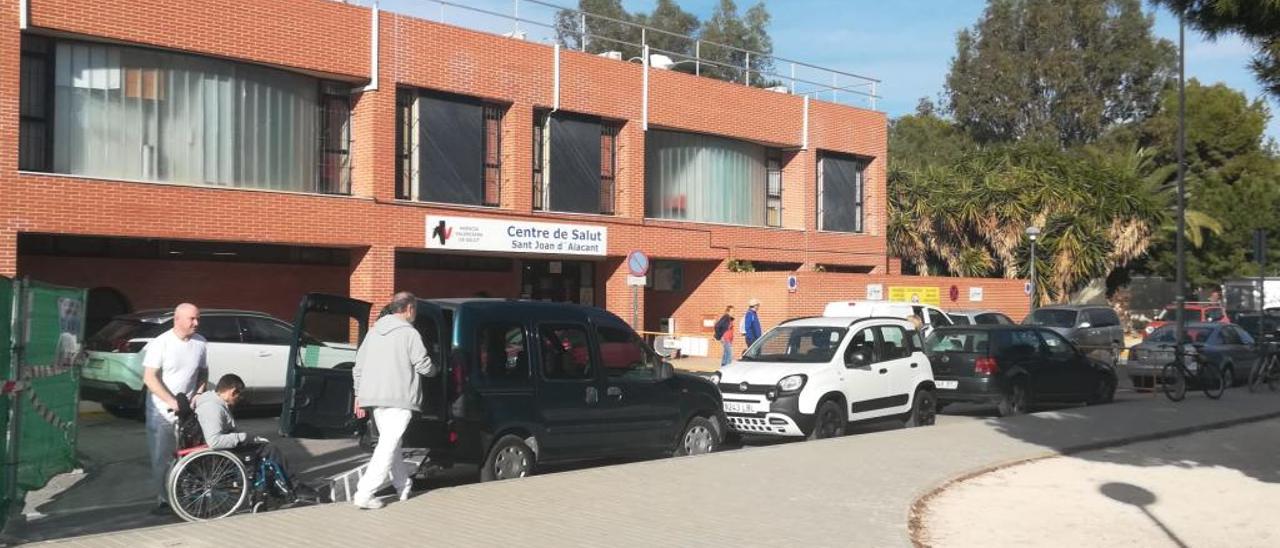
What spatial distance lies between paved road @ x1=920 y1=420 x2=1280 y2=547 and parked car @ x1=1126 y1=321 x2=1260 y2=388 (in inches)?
328

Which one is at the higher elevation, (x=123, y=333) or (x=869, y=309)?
(x=869, y=309)

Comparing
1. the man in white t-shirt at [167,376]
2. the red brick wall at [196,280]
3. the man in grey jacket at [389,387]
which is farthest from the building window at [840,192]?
the man in grey jacket at [389,387]

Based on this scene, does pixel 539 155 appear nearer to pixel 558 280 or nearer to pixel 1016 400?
pixel 558 280

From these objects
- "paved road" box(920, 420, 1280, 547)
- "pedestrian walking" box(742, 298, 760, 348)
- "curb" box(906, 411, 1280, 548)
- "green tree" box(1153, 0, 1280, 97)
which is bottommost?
"paved road" box(920, 420, 1280, 547)

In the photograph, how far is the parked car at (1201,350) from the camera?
21761mm

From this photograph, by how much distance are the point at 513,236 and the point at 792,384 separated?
1174 cm

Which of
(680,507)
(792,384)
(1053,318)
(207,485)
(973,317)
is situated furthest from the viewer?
(1053,318)

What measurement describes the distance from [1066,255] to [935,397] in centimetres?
2611

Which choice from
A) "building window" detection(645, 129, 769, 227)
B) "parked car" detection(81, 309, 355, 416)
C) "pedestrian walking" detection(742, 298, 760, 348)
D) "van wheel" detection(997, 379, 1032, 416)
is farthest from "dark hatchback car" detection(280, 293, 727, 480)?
"building window" detection(645, 129, 769, 227)

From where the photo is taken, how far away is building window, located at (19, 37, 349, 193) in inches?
742

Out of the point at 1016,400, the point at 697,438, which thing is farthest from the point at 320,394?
the point at 1016,400

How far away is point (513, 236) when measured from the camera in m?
24.6

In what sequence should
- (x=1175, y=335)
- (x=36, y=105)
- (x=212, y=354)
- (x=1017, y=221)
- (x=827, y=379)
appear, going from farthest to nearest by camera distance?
(x=1017, y=221) → (x=1175, y=335) → (x=36, y=105) → (x=212, y=354) → (x=827, y=379)

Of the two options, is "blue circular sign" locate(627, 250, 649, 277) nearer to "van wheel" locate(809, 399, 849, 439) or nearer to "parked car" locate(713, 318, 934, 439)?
"parked car" locate(713, 318, 934, 439)
